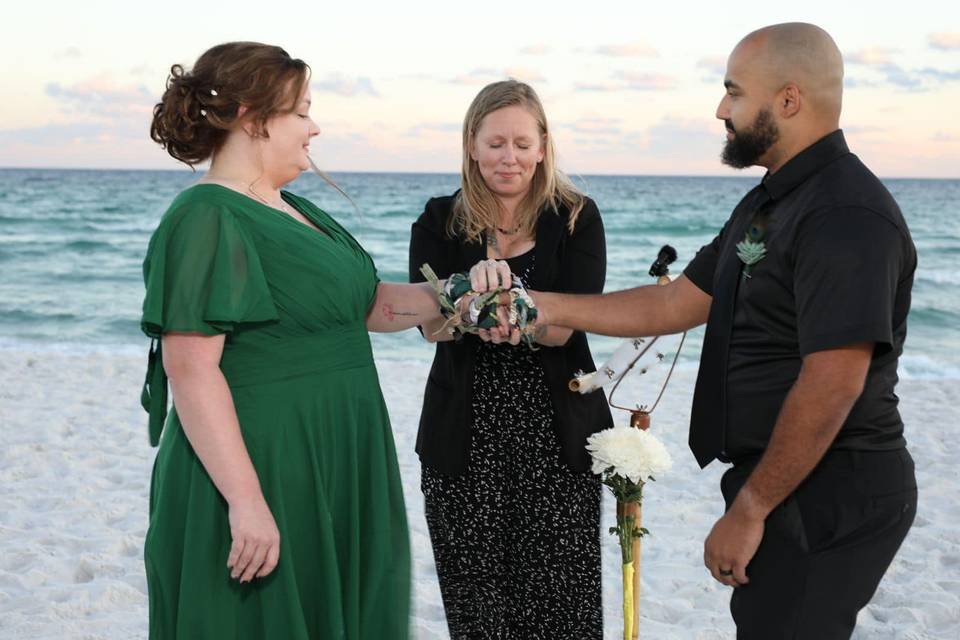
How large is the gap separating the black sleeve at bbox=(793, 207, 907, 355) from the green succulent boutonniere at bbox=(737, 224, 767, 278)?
198 millimetres

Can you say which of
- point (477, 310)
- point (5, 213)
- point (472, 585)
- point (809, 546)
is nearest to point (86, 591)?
point (472, 585)

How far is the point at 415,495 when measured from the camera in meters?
6.87

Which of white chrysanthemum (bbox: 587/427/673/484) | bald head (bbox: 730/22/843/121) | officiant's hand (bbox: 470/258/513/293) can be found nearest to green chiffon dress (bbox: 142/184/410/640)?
officiant's hand (bbox: 470/258/513/293)

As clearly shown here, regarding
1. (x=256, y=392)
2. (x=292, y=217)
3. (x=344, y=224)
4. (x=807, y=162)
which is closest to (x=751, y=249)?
(x=807, y=162)

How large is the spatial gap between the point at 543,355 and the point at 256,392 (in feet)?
3.64

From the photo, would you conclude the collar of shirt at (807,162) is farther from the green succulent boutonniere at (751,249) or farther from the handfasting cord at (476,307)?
the handfasting cord at (476,307)

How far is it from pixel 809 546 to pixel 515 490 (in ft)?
4.21

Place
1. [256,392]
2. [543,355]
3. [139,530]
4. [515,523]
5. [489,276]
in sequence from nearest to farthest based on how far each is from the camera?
[256,392]
[489,276]
[543,355]
[515,523]
[139,530]

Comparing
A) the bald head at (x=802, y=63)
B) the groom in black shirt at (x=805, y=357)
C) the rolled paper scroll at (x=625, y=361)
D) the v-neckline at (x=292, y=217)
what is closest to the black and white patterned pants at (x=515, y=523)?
the rolled paper scroll at (x=625, y=361)

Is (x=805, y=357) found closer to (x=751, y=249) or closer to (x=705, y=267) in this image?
(x=751, y=249)

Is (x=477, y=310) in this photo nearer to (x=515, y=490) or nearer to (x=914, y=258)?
(x=515, y=490)

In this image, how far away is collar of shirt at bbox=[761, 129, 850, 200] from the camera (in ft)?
8.34

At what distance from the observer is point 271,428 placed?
9.15ft

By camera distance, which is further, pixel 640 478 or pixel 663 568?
pixel 663 568
